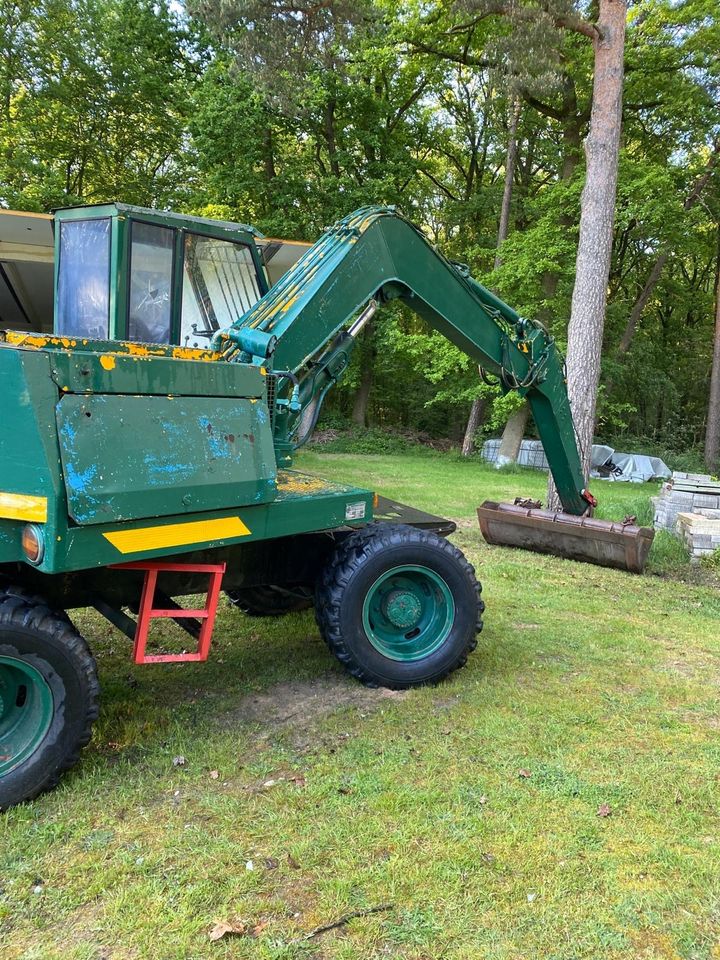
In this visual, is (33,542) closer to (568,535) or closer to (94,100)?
(568,535)

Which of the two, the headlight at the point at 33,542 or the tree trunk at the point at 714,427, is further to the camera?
the tree trunk at the point at 714,427

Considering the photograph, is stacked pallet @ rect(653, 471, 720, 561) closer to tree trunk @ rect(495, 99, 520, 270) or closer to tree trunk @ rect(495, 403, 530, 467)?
tree trunk @ rect(495, 403, 530, 467)

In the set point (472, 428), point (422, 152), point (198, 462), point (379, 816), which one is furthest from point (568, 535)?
point (422, 152)

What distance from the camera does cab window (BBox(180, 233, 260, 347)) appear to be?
14.5ft

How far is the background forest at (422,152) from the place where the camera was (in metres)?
15.4

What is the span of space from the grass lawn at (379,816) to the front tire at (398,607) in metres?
0.19

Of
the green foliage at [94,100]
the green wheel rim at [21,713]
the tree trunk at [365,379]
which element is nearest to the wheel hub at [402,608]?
the green wheel rim at [21,713]

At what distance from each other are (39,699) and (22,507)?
33.0 inches

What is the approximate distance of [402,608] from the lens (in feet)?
13.6

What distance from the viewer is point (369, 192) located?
20.0 m

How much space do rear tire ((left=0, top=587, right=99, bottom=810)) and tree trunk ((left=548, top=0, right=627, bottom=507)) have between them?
6964 mm

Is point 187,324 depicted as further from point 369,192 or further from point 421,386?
point 421,386

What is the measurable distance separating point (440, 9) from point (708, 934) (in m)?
16.1

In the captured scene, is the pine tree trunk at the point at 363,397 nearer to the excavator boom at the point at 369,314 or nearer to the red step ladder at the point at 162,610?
the excavator boom at the point at 369,314
